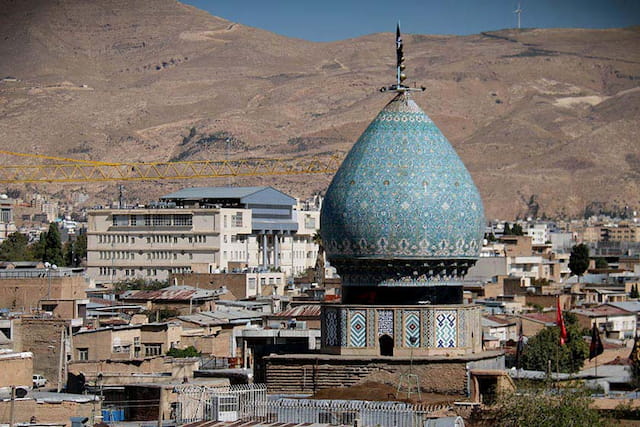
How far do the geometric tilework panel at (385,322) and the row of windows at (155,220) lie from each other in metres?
42.1

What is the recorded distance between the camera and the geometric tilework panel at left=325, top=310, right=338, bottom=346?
2030 cm

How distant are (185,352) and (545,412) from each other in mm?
11001

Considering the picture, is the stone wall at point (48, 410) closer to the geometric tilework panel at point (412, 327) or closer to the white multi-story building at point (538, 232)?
the geometric tilework panel at point (412, 327)

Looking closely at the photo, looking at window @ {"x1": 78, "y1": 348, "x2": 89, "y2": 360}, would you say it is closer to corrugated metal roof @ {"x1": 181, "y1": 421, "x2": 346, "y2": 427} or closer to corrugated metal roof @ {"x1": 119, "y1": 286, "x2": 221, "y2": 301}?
corrugated metal roof @ {"x1": 119, "y1": 286, "x2": 221, "y2": 301}

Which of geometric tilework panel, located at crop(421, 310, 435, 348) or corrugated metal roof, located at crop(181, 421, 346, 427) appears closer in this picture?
corrugated metal roof, located at crop(181, 421, 346, 427)

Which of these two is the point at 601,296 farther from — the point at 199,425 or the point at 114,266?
the point at 199,425

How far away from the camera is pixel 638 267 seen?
64188 millimetres

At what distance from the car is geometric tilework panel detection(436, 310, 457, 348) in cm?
574

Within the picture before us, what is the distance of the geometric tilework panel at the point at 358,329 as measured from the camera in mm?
20141

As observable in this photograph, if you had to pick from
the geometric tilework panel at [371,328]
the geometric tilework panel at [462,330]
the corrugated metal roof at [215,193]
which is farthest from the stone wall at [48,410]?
the corrugated metal roof at [215,193]

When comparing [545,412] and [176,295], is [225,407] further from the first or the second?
[176,295]

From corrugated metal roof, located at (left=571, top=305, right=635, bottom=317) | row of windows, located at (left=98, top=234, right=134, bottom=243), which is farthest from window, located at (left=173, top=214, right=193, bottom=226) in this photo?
corrugated metal roof, located at (left=571, top=305, right=635, bottom=317)

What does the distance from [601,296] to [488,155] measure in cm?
14794

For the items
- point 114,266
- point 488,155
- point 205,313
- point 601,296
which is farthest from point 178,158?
point 205,313
